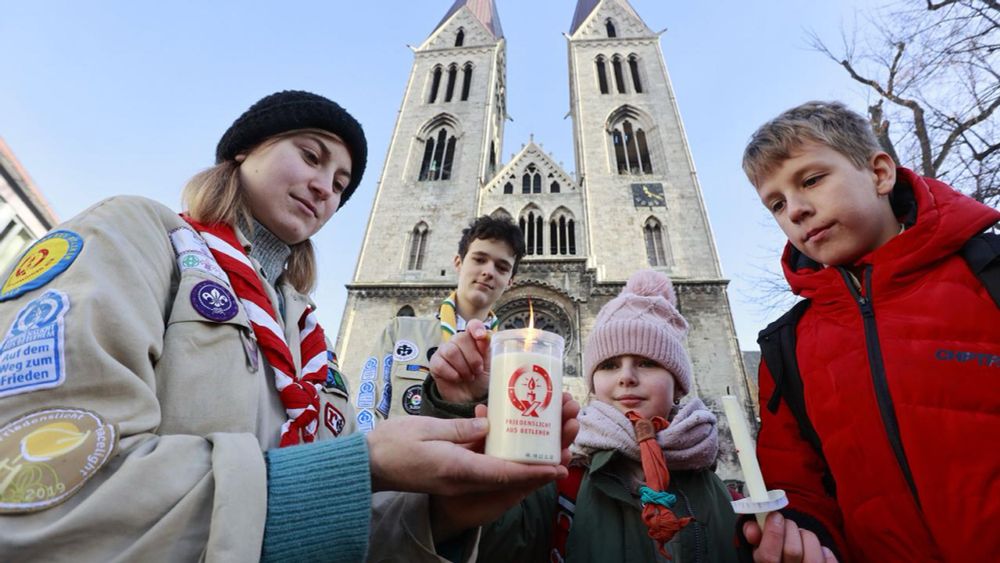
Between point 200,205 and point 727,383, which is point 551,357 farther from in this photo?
point 727,383

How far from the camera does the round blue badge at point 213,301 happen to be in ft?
3.64

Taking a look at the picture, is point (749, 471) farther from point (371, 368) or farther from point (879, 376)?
point (371, 368)

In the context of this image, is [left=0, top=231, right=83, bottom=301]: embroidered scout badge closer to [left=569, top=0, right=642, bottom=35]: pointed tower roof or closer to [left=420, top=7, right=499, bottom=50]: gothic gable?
[left=420, top=7, right=499, bottom=50]: gothic gable

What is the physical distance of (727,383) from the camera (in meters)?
12.8

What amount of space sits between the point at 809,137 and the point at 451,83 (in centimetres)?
2318

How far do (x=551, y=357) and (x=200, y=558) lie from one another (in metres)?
0.70

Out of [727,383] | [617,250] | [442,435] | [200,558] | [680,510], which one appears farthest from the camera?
[617,250]

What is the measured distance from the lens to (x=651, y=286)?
2.51 meters

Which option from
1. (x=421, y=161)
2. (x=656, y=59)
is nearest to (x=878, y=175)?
(x=421, y=161)

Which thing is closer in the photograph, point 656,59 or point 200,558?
point 200,558

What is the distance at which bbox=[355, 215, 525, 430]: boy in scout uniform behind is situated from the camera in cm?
373

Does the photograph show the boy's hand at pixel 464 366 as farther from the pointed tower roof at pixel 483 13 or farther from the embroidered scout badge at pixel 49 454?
the pointed tower roof at pixel 483 13

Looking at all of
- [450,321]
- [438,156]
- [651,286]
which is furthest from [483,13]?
[651,286]

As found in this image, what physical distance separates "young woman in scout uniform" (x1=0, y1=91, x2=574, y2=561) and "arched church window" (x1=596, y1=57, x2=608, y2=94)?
2261 centimetres
